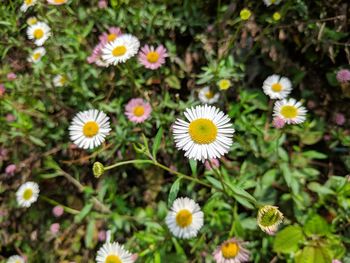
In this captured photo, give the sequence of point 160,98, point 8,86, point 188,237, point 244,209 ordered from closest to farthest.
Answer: point 188,237 → point 244,209 → point 160,98 → point 8,86

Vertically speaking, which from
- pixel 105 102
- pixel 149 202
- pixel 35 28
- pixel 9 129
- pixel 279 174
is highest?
pixel 35 28

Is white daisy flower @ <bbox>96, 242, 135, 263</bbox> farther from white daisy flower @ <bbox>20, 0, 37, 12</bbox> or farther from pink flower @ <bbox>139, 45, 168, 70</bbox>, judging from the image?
white daisy flower @ <bbox>20, 0, 37, 12</bbox>

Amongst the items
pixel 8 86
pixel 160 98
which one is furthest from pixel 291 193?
pixel 8 86

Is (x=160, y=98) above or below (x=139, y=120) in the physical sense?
above

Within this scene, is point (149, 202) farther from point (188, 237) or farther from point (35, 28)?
point (35, 28)

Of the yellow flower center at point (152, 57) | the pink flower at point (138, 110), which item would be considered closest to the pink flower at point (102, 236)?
the pink flower at point (138, 110)

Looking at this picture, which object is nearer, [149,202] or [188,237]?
[188,237]

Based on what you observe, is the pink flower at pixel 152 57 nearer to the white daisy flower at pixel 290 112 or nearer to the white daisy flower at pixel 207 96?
the white daisy flower at pixel 207 96

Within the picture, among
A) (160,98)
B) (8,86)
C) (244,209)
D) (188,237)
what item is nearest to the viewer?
(188,237)
